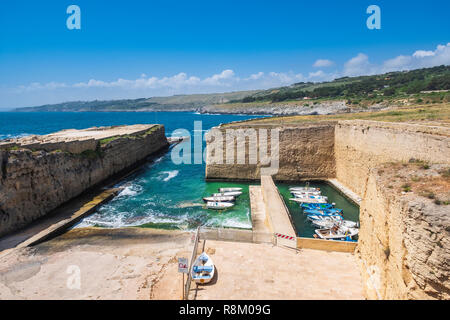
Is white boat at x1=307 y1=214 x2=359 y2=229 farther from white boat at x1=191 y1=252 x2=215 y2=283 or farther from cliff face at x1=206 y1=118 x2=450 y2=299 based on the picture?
white boat at x1=191 y1=252 x2=215 y2=283

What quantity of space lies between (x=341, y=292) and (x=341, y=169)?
1825 cm

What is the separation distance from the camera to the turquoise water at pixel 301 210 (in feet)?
59.2

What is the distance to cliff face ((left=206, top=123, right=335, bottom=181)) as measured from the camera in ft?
88.6

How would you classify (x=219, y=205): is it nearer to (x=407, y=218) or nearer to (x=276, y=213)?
(x=276, y=213)

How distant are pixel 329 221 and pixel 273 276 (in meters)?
9.20

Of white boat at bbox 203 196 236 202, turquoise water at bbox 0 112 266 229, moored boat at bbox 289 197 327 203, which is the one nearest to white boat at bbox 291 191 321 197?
moored boat at bbox 289 197 327 203

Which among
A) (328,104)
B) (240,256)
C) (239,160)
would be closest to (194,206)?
(239,160)

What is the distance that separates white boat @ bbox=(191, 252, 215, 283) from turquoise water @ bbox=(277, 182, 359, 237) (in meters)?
7.87

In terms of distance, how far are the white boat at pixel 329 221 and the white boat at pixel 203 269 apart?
9.78 m

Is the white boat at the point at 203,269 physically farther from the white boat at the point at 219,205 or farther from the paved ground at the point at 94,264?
the white boat at the point at 219,205

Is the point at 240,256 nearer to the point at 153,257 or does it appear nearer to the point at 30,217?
the point at 153,257

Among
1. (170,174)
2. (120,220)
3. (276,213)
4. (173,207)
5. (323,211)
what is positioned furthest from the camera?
(170,174)

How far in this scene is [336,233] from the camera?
55.6 ft

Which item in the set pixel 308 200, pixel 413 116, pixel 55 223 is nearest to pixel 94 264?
pixel 55 223
